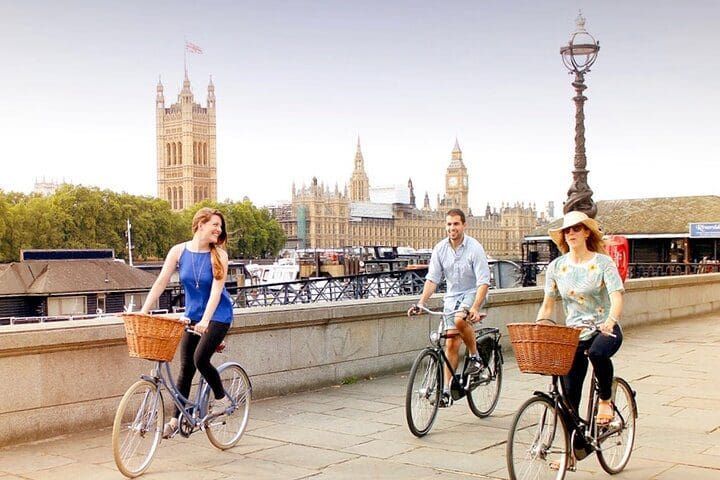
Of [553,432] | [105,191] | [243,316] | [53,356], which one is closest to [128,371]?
[53,356]

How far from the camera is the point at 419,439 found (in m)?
7.77

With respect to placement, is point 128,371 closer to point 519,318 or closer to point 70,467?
point 70,467

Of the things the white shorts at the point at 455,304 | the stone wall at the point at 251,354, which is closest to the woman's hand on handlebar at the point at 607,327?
the white shorts at the point at 455,304

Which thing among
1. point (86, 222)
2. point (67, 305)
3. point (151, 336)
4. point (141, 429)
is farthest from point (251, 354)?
point (86, 222)

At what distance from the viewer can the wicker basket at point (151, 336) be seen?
6215 millimetres

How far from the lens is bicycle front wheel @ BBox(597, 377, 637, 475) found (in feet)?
21.0

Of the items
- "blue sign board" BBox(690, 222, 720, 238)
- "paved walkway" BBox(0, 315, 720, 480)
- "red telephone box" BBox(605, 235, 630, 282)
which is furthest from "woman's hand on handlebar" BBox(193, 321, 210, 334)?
"blue sign board" BBox(690, 222, 720, 238)

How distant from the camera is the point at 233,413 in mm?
7406

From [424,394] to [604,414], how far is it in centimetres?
186

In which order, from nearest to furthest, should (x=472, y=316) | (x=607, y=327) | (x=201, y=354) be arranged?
1. (x=607, y=327)
2. (x=201, y=354)
3. (x=472, y=316)

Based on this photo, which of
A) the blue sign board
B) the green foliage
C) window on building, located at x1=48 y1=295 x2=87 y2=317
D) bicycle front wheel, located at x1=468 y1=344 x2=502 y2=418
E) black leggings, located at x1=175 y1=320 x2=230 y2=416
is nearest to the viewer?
black leggings, located at x1=175 y1=320 x2=230 y2=416

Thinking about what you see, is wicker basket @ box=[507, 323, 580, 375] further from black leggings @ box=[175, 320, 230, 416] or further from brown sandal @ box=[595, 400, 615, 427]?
black leggings @ box=[175, 320, 230, 416]

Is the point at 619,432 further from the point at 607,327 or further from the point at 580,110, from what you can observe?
the point at 580,110

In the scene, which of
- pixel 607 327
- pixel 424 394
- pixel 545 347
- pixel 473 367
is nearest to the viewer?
pixel 545 347
